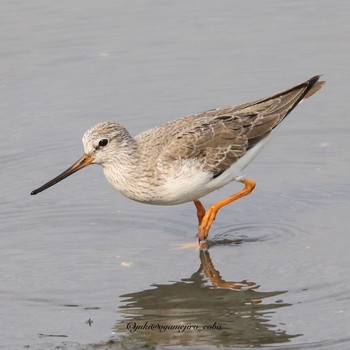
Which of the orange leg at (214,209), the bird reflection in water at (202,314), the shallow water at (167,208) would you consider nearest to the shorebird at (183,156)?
the orange leg at (214,209)

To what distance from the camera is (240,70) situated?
47.7ft

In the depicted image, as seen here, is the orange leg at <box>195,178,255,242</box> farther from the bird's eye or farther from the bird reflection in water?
the bird's eye

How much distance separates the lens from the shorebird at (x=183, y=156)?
425 inches

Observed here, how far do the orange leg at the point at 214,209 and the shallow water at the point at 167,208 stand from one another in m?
0.21

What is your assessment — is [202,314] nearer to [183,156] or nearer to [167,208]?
[183,156]

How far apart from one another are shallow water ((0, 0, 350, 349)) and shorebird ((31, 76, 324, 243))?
543 mm

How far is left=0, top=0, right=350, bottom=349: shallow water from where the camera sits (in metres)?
9.12

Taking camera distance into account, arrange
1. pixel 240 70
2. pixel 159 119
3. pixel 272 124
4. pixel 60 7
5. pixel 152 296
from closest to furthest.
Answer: pixel 152 296 → pixel 272 124 → pixel 159 119 → pixel 240 70 → pixel 60 7

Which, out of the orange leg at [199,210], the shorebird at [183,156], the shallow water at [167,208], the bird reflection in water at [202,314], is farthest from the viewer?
the orange leg at [199,210]

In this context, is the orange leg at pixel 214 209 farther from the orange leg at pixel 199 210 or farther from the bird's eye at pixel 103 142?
the bird's eye at pixel 103 142

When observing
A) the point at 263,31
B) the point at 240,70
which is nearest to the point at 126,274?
the point at 240,70

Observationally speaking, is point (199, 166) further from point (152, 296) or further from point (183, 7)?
point (183, 7)

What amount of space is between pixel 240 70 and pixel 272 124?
2.99m

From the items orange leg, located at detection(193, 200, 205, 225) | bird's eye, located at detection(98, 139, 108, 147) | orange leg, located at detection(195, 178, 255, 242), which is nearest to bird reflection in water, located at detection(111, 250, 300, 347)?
orange leg, located at detection(195, 178, 255, 242)
